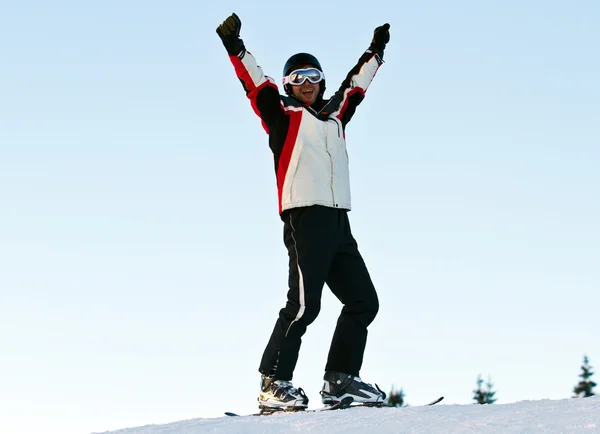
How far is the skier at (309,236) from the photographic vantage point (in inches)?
244

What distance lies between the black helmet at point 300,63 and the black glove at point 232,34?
0.65m

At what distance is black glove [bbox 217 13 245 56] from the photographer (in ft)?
20.4

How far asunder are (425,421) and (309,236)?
182cm

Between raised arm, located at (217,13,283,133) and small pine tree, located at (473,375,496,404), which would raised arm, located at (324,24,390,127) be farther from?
small pine tree, located at (473,375,496,404)

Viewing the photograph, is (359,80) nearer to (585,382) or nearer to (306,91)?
(306,91)

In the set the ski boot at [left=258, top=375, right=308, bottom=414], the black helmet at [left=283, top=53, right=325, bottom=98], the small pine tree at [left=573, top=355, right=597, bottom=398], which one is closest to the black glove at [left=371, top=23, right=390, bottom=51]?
the black helmet at [left=283, top=53, right=325, bottom=98]

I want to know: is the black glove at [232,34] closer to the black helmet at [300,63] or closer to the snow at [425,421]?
the black helmet at [300,63]

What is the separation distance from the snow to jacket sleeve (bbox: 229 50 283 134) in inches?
90.3

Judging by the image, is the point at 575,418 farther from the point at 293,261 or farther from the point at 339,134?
the point at 339,134

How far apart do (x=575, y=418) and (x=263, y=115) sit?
308 centimetres

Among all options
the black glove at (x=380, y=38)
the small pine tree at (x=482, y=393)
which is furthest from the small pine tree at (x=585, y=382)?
the black glove at (x=380, y=38)

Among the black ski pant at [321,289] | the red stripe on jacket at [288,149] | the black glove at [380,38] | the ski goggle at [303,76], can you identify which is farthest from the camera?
the black glove at [380,38]

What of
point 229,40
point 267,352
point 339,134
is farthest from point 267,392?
point 229,40

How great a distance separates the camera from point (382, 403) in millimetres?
6465
